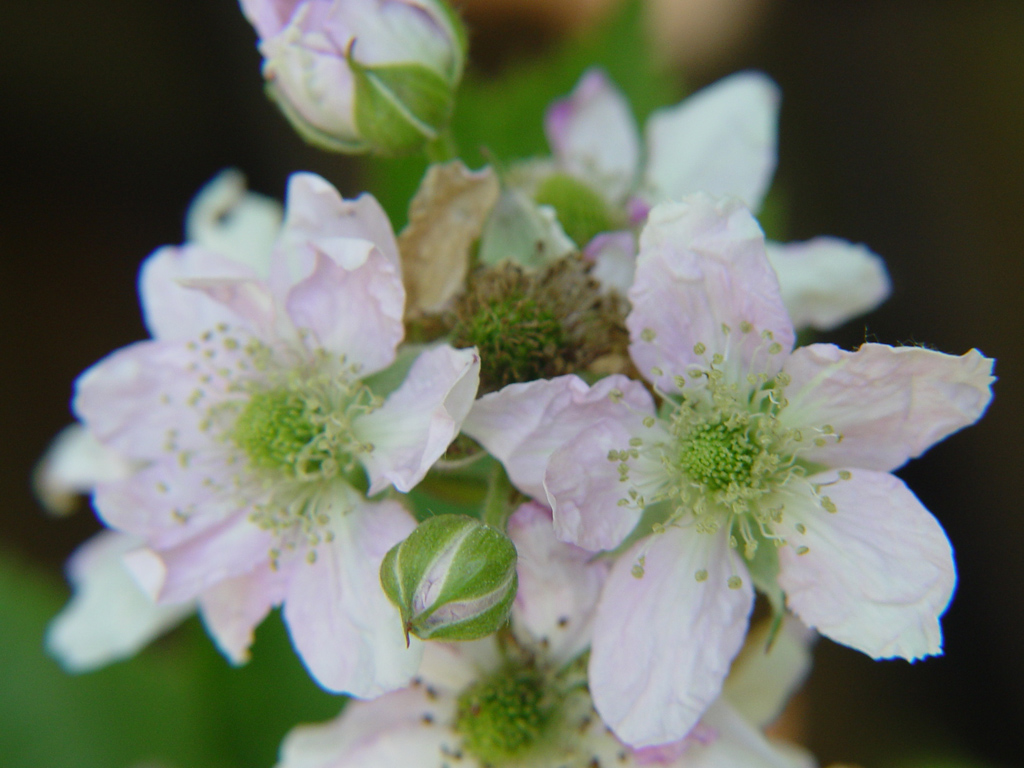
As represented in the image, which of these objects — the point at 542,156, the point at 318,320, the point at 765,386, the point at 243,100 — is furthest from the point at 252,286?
the point at 243,100

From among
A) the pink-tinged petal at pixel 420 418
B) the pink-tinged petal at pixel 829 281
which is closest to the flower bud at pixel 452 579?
the pink-tinged petal at pixel 420 418

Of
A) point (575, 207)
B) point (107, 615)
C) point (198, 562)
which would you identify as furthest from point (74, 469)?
point (575, 207)

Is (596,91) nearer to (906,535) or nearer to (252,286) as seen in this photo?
(252,286)

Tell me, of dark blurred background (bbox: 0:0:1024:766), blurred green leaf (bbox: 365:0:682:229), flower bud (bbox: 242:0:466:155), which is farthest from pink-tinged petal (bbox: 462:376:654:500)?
dark blurred background (bbox: 0:0:1024:766)

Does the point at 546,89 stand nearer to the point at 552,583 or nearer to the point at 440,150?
the point at 440,150

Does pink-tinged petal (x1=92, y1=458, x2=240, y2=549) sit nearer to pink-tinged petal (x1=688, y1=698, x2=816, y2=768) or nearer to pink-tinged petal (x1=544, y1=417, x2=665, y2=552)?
pink-tinged petal (x1=544, y1=417, x2=665, y2=552)

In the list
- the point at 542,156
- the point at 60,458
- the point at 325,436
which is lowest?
the point at 60,458

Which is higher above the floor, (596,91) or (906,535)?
(596,91)
